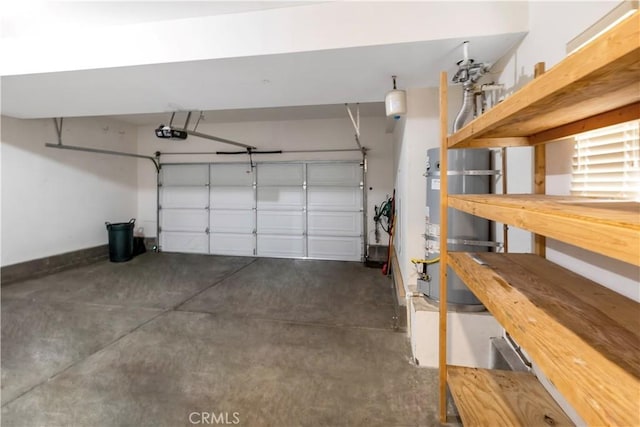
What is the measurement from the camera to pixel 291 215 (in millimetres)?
6035

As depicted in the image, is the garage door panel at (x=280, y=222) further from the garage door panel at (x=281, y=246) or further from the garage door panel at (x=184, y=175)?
the garage door panel at (x=184, y=175)

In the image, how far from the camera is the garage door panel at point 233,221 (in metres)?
6.20

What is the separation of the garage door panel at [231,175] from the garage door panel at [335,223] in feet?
5.48

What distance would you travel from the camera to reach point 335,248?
5.86 meters

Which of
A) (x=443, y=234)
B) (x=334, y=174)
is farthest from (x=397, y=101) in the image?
(x=334, y=174)

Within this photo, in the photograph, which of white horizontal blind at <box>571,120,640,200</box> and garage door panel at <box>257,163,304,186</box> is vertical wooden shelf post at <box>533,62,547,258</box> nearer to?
white horizontal blind at <box>571,120,640,200</box>

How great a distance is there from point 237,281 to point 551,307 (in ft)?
13.7

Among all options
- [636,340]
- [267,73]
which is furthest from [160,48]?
[636,340]

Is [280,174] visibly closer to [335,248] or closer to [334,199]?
[334,199]

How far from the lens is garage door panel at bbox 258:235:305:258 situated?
6.00 metres

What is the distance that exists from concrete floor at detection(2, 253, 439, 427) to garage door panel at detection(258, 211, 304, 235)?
2008 millimetres

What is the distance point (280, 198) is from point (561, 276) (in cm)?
529

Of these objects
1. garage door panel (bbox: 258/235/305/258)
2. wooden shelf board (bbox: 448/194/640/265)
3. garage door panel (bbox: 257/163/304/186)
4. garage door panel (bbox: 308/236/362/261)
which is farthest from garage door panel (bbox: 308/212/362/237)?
wooden shelf board (bbox: 448/194/640/265)

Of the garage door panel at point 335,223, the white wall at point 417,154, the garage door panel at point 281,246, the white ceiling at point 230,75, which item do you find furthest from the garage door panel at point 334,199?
the white wall at point 417,154
